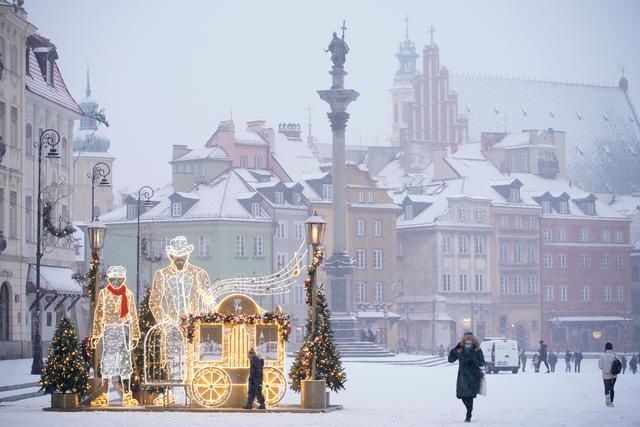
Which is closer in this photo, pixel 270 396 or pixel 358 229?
pixel 270 396

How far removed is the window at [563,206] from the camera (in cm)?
12294

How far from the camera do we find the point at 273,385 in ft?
109

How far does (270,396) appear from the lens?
33.3 meters

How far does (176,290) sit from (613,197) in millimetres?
107468

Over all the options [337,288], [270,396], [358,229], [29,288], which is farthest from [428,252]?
[270,396]

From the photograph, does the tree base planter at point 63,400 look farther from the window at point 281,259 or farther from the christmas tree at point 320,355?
the window at point 281,259

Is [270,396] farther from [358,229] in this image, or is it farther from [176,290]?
[358,229]

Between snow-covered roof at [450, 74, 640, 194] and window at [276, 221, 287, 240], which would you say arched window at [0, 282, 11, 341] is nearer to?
window at [276, 221, 287, 240]

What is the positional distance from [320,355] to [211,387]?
222 centimetres

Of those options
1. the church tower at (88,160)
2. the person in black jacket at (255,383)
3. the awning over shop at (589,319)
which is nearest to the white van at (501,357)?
the person in black jacket at (255,383)

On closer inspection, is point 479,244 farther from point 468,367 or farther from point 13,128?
point 468,367

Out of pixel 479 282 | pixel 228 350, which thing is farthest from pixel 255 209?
pixel 228 350

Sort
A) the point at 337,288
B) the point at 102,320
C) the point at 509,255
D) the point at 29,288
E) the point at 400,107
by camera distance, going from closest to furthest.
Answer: the point at 102,320 → the point at 29,288 → the point at 337,288 → the point at 509,255 → the point at 400,107

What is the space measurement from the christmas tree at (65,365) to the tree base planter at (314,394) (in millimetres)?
4276
